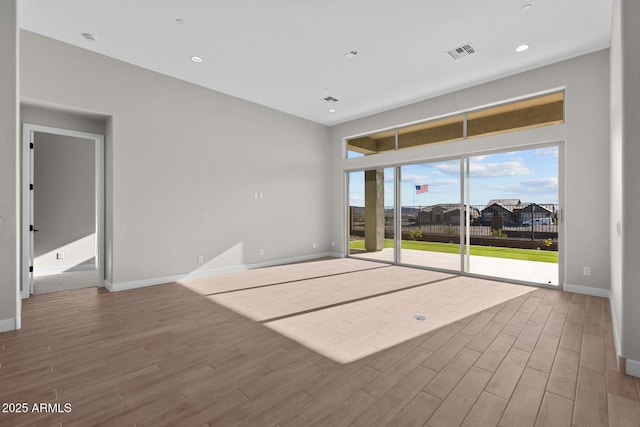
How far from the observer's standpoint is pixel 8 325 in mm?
3025

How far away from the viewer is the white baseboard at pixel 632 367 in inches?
87.2

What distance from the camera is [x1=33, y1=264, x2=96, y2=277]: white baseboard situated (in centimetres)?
582

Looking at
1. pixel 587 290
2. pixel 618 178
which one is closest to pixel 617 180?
pixel 618 178

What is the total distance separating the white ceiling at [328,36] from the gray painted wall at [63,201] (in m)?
3.13

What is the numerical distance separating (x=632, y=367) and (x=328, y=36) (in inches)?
182

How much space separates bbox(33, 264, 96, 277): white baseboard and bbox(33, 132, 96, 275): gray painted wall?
0.02 metres

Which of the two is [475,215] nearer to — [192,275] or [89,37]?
[192,275]

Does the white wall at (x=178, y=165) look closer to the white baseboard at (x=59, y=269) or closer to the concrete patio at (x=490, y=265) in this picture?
the white baseboard at (x=59, y=269)

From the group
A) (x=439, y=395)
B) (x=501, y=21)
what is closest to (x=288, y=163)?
(x=501, y=21)

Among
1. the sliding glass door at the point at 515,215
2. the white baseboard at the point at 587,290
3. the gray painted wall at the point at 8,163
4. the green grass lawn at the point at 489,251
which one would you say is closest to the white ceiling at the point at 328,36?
the gray painted wall at the point at 8,163

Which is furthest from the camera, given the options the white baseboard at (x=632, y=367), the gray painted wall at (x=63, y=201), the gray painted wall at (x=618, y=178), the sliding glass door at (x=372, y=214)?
the sliding glass door at (x=372, y=214)

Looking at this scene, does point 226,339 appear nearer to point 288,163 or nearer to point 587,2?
point 288,163

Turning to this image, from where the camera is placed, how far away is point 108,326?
3201 millimetres

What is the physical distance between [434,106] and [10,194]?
6.68m
